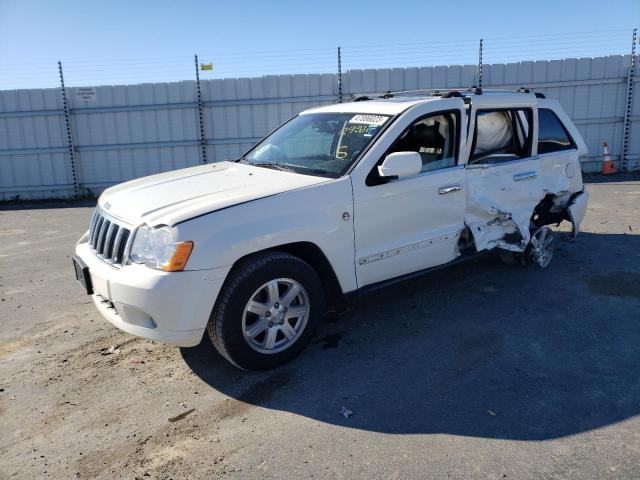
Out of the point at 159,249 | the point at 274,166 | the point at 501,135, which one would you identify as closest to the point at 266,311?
the point at 159,249

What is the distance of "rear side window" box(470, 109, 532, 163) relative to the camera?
5.12m

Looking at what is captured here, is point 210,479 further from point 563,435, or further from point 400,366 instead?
point 563,435

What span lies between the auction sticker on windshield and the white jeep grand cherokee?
0.02 meters

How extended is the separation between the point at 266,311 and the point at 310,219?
70 cm

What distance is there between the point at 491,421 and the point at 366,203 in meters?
1.75

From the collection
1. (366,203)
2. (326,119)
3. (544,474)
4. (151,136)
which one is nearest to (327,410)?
(544,474)

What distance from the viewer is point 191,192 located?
3980 millimetres

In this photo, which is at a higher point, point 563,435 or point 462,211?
point 462,211

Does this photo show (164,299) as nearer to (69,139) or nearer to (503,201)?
(503,201)

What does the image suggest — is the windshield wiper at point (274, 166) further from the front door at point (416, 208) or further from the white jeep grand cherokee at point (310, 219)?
the front door at point (416, 208)

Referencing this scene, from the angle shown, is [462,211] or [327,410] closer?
[327,410]

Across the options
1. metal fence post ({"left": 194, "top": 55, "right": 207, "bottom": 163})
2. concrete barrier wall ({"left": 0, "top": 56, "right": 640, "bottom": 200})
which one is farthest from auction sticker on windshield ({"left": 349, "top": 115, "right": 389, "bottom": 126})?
metal fence post ({"left": 194, "top": 55, "right": 207, "bottom": 163})

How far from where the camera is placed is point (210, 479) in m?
2.78

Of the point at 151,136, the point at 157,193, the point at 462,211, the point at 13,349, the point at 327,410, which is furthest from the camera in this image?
the point at 151,136
